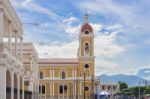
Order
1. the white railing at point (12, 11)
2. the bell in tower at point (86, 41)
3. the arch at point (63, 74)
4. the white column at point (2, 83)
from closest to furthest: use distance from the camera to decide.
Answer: the white column at point (2, 83) < the white railing at point (12, 11) < the bell in tower at point (86, 41) < the arch at point (63, 74)

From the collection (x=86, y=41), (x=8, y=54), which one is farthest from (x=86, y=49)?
(x=8, y=54)

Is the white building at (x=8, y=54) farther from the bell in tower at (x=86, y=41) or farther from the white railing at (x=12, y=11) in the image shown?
the bell in tower at (x=86, y=41)

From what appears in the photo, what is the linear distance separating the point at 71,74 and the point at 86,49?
24.7ft

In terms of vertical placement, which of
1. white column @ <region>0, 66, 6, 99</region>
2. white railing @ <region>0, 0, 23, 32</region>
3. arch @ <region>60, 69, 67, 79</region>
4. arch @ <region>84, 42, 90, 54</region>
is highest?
arch @ <region>84, 42, 90, 54</region>

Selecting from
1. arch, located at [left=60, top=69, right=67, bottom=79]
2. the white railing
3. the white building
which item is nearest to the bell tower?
arch, located at [left=60, top=69, right=67, bottom=79]

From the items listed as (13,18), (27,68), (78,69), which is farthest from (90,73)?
(13,18)

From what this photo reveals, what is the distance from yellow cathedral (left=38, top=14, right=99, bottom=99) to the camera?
103 m

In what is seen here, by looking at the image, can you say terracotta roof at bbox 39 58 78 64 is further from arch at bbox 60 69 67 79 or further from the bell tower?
the bell tower

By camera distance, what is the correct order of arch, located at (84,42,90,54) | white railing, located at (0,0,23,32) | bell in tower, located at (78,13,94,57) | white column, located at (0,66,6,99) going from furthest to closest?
A: 1. arch, located at (84,42,90,54)
2. bell in tower, located at (78,13,94,57)
3. white railing, located at (0,0,23,32)
4. white column, located at (0,66,6,99)

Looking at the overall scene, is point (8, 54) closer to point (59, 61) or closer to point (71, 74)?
point (71, 74)

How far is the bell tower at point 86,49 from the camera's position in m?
102

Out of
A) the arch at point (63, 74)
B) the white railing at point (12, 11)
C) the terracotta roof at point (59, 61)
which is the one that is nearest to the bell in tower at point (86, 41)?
the terracotta roof at point (59, 61)

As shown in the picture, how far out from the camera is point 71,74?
105m

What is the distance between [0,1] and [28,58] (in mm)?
31964
